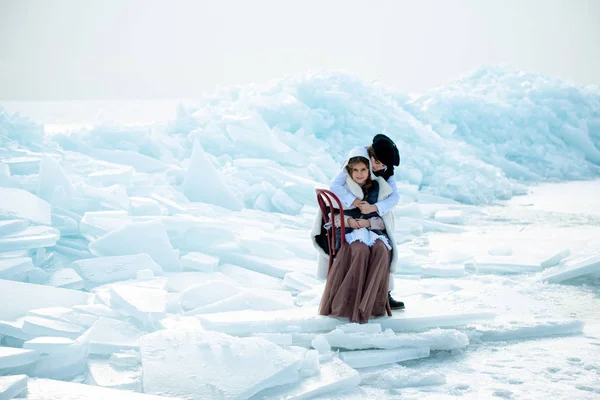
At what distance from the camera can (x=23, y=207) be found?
5.50 m

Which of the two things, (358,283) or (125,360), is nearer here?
(125,360)

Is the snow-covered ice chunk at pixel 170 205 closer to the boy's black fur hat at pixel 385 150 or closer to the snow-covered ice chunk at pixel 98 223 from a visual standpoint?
the snow-covered ice chunk at pixel 98 223

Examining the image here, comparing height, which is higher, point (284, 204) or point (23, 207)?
point (284, 204)

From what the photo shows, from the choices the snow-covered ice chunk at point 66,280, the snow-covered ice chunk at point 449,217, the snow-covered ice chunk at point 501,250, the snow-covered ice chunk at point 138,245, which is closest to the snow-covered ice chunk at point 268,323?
the snow-covered ice chunk at point 66,280

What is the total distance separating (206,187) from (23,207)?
247cm

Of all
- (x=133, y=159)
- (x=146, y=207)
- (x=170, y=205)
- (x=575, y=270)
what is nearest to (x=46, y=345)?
(x=146, y=207)

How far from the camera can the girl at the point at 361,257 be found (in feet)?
12.0

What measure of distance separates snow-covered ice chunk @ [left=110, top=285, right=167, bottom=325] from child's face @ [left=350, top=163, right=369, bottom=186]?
1490mm

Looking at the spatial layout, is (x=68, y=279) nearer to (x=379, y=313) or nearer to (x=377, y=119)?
(x=379, y=313)

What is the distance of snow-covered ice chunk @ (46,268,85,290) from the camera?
15.2 ft

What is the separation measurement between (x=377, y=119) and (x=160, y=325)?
812cm

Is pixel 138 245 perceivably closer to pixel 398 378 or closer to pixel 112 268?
pixel 112 268

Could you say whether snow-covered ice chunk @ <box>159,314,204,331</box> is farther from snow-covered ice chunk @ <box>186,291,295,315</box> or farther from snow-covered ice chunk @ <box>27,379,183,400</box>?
snow-covered ice chunk @ <box>27,379,183,400</box>

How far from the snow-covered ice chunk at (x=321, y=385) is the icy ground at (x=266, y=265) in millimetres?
12
